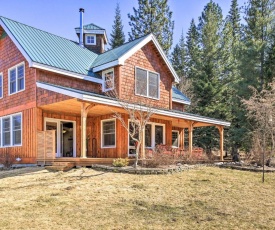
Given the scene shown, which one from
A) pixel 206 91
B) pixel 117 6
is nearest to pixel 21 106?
pixel 206 91

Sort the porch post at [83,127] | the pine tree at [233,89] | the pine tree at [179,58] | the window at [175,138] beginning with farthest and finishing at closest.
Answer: the pine tree at [179,58]
the pine tree at [233,89]
the window at [175,138]
the porch post at [83,127]

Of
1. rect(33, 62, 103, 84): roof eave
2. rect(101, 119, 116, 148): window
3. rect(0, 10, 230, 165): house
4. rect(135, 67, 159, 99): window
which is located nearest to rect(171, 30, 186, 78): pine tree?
rect(0, 10, 230, 165): house

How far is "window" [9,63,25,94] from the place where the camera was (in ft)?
51.8

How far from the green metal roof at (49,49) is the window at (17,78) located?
1210 mm

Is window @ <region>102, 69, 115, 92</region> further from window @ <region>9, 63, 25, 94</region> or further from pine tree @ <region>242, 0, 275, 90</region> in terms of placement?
pine tree @ <region>242, 0, 275, 90</region>

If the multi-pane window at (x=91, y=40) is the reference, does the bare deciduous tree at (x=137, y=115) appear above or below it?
below

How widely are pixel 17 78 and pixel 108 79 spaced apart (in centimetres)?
482

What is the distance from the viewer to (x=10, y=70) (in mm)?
16812

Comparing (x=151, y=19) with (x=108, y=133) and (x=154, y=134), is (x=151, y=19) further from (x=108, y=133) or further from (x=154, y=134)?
(x=108, y=133)

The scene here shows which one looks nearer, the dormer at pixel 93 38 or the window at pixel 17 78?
the window at pixel 17 78

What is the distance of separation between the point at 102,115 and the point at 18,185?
7.57 metres

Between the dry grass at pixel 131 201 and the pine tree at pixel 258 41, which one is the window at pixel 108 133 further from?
the pine tree at pixel 258 41

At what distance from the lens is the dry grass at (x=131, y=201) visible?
6402 millimetres

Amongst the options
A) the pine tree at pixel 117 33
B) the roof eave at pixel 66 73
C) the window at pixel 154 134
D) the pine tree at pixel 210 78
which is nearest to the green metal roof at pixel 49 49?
the roof eave at pixel 66 73
